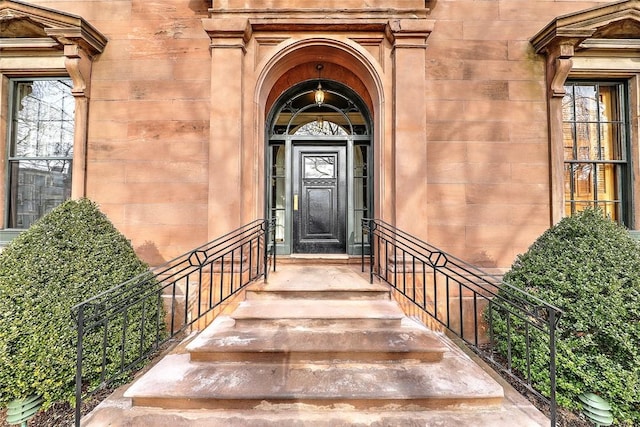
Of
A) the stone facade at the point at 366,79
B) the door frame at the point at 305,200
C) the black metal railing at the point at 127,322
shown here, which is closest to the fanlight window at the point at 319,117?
the door frame at the point at 305,200

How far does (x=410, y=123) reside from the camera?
15.4 feet

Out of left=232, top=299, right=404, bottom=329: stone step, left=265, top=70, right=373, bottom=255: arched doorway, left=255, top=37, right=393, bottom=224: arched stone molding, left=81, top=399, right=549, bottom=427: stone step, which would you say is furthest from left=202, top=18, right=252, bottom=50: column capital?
left=81, top=399, right=549, bottom=427: stone step

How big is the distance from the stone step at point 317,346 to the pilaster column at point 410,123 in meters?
1.82

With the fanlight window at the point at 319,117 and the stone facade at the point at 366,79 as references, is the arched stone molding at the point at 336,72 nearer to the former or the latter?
the stone facade at the point at 366,79

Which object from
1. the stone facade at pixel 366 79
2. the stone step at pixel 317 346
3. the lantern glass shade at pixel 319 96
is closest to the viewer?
the stone step at pixel 317 346

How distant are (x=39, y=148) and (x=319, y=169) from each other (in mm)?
4997

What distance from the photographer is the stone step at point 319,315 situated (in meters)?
3.54

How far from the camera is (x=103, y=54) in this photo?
5051mm

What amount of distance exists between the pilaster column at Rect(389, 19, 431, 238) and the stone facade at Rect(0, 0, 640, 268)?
2cm

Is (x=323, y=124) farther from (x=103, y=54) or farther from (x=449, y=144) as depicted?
(x=103, y=54)

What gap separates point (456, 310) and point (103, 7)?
7.65 metres

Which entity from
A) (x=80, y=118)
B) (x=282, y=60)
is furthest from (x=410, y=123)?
(x=80, y=118)

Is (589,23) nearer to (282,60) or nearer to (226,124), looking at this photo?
(282,60)

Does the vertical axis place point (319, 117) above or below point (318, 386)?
above
